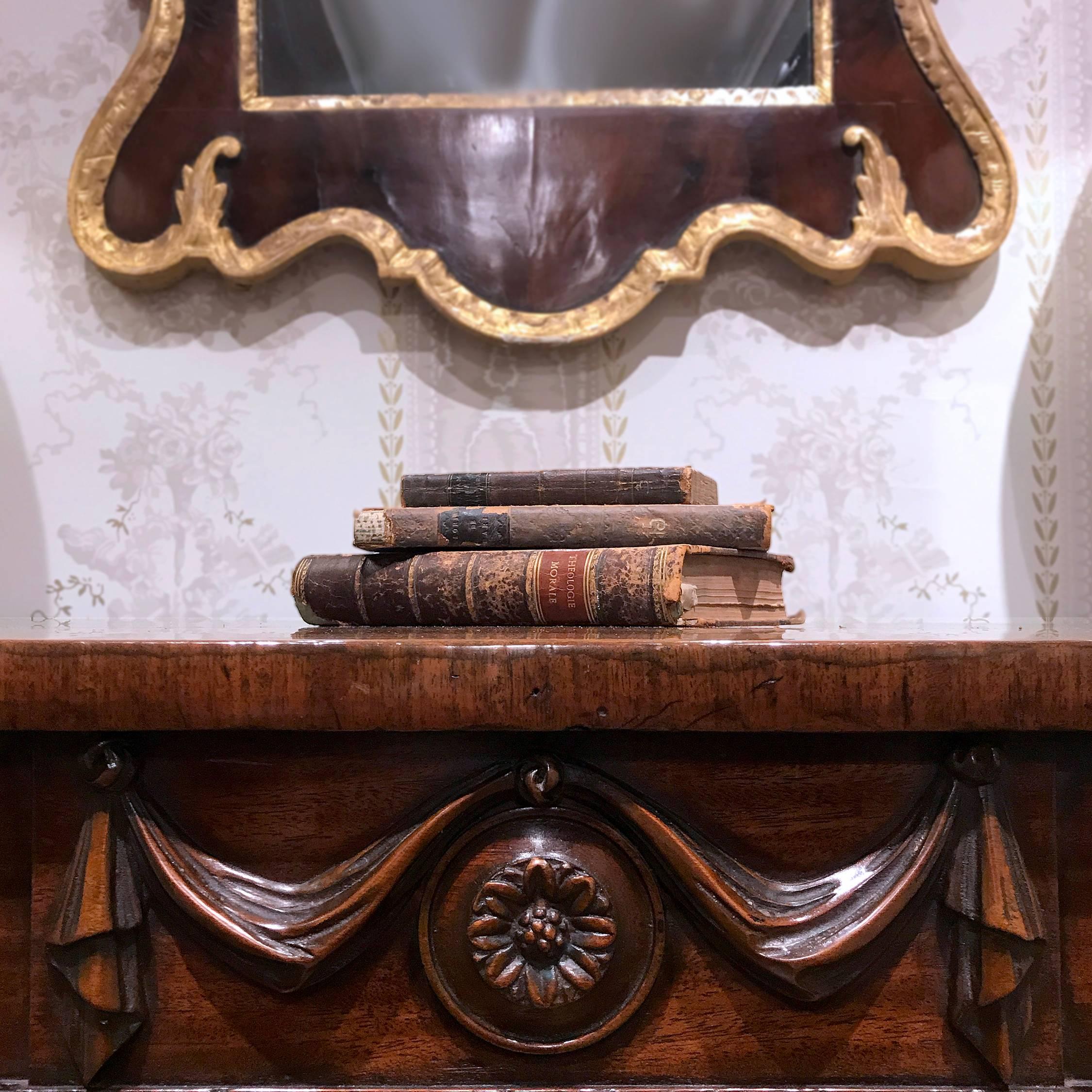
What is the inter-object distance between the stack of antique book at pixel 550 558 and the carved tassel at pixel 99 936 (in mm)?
212

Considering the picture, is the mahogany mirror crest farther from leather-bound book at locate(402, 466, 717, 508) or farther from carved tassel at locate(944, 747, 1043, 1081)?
carved tassel at locate(944, 747, 1043, 1081)

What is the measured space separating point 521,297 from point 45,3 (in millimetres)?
767

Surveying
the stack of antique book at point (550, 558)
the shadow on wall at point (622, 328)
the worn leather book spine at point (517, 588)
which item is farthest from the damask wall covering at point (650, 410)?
the worn leather book spine at point (517, 588)

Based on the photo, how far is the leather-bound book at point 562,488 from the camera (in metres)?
0.74

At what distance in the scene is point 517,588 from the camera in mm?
635

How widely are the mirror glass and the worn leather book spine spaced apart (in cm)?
82

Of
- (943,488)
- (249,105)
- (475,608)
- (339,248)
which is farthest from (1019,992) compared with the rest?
(249,105)

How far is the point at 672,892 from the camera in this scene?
0.55m

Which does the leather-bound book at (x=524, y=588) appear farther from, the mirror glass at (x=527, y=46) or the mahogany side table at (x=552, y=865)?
the mirror glass at (x=527, y=46)

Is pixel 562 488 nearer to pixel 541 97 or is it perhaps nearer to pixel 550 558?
pixel 550 558

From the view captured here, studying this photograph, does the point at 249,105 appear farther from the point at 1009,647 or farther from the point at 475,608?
the point at 1009,647

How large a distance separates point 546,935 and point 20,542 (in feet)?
3.44

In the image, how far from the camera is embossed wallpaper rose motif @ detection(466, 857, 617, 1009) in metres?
0.53

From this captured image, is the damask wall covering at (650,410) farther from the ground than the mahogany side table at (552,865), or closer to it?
farther from the ground
